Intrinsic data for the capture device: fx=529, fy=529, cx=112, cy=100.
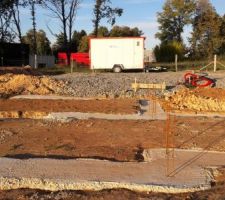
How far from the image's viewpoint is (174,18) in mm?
70062

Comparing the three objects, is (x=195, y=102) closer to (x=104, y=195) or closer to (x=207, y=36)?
(x=104, y=195)

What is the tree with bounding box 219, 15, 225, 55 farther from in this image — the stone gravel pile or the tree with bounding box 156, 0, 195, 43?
the stone gravel pile

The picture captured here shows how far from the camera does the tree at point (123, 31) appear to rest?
2963 inches

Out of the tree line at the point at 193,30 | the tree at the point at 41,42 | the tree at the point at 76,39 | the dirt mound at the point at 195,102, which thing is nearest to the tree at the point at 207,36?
the tree line at the point at 193,30

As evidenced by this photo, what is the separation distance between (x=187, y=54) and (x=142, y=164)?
54.6 meters

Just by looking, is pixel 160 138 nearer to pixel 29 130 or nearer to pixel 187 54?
pixel 29 130

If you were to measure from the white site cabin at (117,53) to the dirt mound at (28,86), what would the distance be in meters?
12.6

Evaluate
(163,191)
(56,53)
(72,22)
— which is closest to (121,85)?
(163,191)

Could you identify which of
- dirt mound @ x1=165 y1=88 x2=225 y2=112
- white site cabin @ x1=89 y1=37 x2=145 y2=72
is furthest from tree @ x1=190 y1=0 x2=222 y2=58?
dirt mound @ x1=165 y1=88 x2=225 y2=112

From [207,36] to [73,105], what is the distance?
154 feet

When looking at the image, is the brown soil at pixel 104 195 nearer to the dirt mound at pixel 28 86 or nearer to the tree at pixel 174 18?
the dirt mound at pixel 28 86

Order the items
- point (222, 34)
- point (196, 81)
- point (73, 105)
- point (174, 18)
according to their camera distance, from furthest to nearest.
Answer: point (174, 18) < point (222, 34) < point (196, 81) < point (73, 105)

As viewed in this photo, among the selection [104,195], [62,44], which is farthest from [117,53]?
[62,44]

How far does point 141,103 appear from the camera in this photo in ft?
61.6
